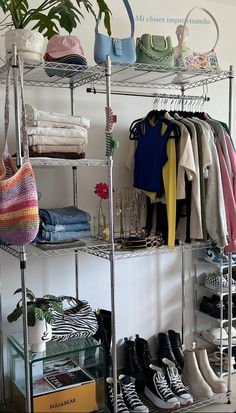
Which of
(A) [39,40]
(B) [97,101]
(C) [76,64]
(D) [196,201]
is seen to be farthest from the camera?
(B) [97,101]

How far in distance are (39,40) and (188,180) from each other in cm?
97

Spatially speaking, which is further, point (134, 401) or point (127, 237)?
point (127, 237)

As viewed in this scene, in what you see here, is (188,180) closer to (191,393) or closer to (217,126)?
(217,126)

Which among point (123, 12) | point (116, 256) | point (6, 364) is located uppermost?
point (123, 12)

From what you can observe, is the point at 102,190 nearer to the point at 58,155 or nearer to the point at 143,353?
the point at 58,155

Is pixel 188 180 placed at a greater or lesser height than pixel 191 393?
greater

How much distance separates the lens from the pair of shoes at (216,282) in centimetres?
279

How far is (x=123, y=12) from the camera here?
2660 millimetres

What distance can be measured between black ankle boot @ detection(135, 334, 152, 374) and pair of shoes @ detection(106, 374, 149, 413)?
218mm

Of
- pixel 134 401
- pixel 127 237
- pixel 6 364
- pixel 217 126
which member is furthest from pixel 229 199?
pixel 6 364

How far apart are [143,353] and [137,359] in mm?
52

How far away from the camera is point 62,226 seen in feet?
7.09

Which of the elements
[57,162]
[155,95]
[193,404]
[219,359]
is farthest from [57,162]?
[219,359]

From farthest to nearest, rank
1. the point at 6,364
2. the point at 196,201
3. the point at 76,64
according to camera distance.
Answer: the point at 6,364
the point at 196,201
the point at 76,64
